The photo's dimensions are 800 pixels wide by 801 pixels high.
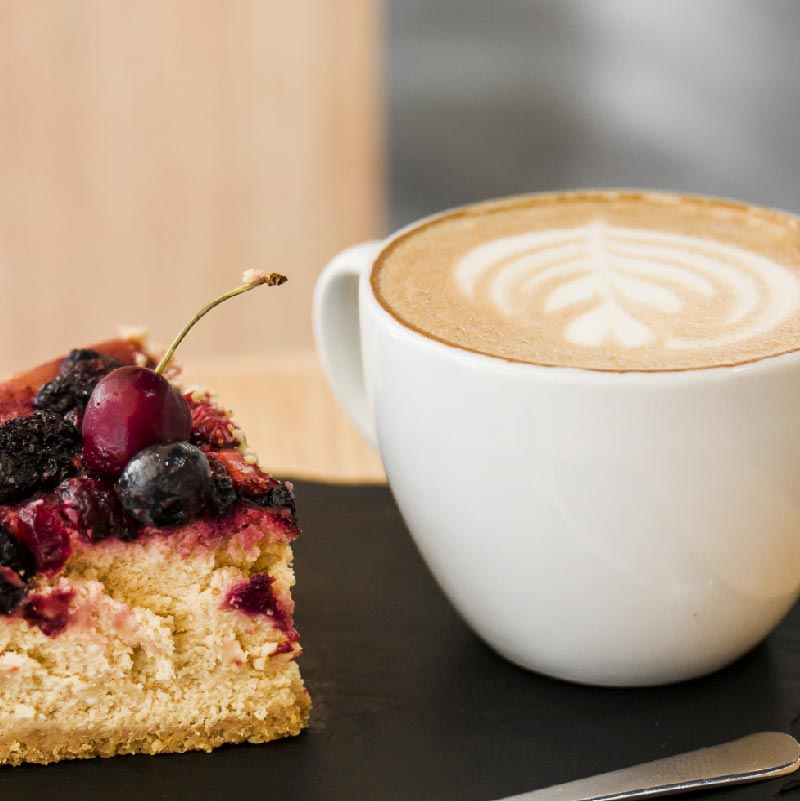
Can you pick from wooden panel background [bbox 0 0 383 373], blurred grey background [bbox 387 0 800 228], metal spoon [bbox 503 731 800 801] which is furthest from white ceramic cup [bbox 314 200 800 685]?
blurred grey background [bbox 387 0 800 228]

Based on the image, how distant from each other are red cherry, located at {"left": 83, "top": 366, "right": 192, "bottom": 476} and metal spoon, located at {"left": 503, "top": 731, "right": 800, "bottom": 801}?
479 millimetres

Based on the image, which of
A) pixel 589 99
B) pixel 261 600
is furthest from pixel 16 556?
pixel 589 99

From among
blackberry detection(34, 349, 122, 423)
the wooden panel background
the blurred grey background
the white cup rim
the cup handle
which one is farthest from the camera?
the blurred grey background

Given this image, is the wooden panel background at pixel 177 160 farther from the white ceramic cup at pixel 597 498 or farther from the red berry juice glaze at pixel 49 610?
the red berry juice glaze at pixel 49 610

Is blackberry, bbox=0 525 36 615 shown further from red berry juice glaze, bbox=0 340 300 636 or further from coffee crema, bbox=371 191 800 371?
coffee crema, bbox=371 191 800 371

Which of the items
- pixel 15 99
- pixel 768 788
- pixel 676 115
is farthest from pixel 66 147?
pixel 768 788

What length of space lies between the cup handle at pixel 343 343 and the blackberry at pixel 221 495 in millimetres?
350

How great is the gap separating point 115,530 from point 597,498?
1.50 feet

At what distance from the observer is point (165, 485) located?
1124 millimetres

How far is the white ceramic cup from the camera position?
112 cm

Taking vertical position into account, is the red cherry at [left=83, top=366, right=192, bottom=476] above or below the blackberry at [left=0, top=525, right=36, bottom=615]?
A: above

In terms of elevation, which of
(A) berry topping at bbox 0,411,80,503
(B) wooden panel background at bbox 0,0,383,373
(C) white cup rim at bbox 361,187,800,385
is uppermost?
(C) white cup rim at bbox 361,187,800,385

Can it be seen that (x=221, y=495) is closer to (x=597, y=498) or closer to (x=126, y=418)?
(x=126, y=418)

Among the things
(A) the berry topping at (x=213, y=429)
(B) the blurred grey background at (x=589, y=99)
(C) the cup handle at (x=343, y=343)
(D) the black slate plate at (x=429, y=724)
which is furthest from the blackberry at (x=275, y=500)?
(B) the blurred grey background at (x=589, y=99)
